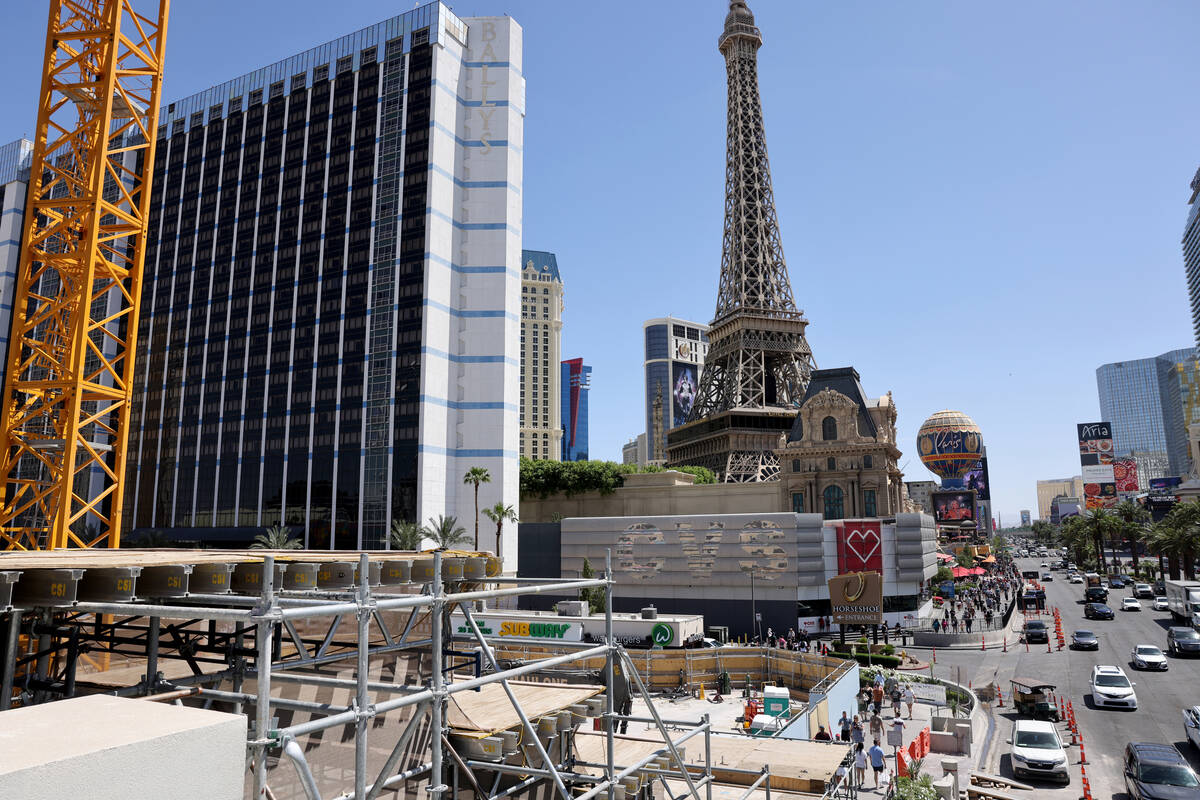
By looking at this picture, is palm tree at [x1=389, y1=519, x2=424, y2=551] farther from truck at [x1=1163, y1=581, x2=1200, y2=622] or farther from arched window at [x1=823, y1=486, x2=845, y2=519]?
truck at [x1=1163, y1=581, x2=1200, y2=622]

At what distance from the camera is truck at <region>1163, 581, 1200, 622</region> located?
171 ft

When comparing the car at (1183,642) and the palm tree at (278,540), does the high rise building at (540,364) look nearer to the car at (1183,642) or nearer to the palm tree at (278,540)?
the palm tree at (278,540)

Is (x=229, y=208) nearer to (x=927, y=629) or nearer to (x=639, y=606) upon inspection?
(x=639, y=606)

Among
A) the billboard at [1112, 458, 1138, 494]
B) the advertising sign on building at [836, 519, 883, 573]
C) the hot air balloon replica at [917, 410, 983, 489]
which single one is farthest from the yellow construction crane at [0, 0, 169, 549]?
the billboard at [1112, 458, 1138, 494]

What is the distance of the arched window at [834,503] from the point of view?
238 ft

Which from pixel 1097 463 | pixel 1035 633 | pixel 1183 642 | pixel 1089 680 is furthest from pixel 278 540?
pixel 1097 463

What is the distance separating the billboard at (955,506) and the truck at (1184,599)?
78.9 metres

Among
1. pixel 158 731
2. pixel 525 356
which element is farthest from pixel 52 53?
pixel 525 356

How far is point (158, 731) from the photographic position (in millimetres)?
4992

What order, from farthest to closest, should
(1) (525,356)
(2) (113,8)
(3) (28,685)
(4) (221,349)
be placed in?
(1) (525,356), (4) (221,349), (2) (113,8), (3) (28,685)

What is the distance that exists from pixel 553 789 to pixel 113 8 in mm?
35560

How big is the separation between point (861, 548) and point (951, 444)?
11700 centimetres

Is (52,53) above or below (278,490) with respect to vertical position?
above

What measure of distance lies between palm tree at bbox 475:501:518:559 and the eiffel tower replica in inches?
1372
